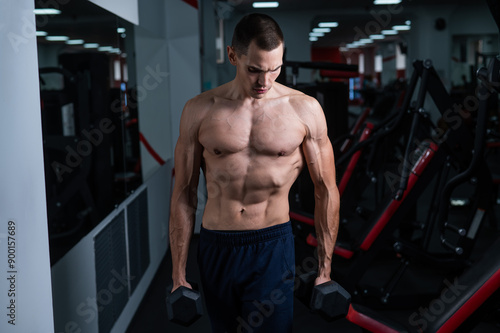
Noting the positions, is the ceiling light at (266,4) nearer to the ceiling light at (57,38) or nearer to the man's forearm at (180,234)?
the ceiling light at (57,38)

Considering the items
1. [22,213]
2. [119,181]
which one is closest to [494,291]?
[22,213]

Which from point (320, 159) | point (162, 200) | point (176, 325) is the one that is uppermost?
point (320, 159)

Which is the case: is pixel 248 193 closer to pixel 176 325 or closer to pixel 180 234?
pixel 180 234

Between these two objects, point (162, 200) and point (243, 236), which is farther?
point (162, 200)

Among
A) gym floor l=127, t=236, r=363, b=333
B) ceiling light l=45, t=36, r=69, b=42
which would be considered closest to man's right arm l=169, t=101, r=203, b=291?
gym floor l=127, t=236, r=363, b=333

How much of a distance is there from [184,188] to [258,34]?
0.54 meters

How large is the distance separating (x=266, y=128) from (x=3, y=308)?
0.84 metres

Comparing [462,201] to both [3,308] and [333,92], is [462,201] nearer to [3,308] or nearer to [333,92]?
[333,92]

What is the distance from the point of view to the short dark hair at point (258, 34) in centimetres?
133

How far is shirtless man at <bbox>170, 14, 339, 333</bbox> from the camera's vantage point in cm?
146

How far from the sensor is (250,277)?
153 centimetres
